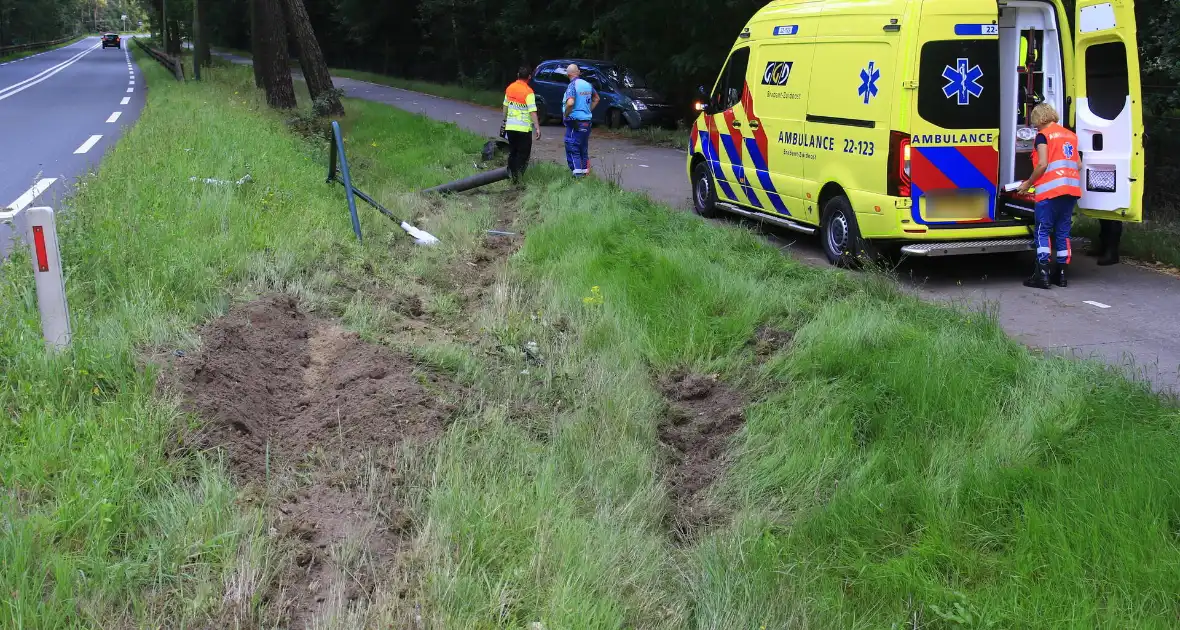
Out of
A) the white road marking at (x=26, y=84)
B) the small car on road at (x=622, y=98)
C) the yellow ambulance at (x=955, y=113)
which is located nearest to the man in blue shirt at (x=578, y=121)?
the yellow ambulance at (x=955, y=113)

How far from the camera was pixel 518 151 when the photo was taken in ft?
45.4

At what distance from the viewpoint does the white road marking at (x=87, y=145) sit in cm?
1564

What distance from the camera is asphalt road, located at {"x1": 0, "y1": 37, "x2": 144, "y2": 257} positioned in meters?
11.6

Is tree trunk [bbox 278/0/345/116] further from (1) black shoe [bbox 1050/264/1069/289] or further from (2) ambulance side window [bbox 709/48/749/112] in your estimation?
(1) black shoe [bbox 1050/264/1069/289]

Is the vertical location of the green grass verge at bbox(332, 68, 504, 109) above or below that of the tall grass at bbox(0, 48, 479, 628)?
above

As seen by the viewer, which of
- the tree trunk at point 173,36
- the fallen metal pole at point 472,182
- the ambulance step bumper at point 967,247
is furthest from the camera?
the tree trunk at point 173,36

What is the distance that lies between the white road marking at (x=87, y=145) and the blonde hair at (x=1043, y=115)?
13.9 metres

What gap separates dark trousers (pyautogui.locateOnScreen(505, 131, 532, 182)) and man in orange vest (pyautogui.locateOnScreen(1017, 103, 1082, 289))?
731cm

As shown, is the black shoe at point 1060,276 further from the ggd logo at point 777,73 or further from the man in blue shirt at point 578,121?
the man in blue shirt at point 578,121

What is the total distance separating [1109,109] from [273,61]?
19388 mm

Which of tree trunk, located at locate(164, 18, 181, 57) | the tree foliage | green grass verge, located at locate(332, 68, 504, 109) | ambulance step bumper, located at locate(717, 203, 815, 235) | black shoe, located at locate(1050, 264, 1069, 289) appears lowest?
black shoe, located at locate(1050, 264, 1069, 289)

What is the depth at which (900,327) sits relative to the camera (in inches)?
244

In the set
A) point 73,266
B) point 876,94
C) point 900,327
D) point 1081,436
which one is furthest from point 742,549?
point 876,94

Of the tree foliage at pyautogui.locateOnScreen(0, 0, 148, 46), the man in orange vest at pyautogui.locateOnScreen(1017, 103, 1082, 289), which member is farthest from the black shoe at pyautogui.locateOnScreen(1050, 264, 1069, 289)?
the tree foliage at pyautogui.locateOnScreen(0, 0, 148, 46)
